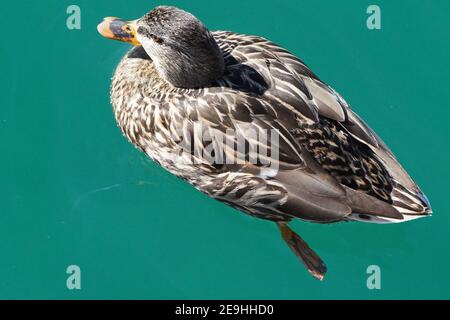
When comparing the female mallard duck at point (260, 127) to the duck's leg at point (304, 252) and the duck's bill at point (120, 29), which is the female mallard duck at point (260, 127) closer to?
the duck's bill at point (120, 29)

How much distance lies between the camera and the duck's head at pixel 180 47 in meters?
5.29

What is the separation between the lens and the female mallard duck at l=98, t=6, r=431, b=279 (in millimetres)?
5371

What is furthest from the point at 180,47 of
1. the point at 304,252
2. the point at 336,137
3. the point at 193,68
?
the point at 304,252

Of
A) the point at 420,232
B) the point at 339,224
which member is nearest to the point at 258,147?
the point at 339,224

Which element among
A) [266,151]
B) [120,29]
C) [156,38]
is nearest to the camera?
[266,151]

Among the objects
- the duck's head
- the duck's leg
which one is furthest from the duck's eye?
the duck's leg

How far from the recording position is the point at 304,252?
19.6 feet

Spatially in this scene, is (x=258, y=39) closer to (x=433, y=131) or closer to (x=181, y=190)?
(x=181, y=190)

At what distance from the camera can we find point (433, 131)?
6539 mm

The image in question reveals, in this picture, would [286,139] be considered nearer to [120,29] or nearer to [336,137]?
[336,137]

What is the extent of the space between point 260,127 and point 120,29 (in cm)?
132

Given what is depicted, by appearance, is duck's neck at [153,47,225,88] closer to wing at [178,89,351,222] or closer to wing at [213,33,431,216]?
wing at [178,89,351,222]

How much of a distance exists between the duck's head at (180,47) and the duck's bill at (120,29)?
9 centimetres

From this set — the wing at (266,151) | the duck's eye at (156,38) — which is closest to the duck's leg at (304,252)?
the wing at (266,151)
